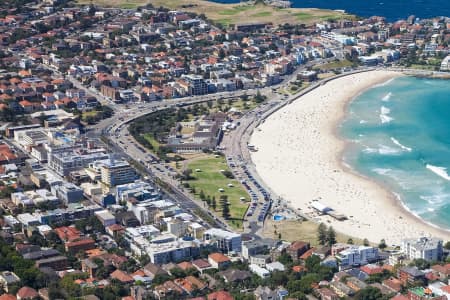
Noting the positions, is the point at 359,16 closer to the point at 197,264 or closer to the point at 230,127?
the point at 230,127

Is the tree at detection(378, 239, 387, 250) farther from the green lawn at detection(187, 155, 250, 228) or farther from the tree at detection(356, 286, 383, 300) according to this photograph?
the green lawn at detection(187, 155, 250, 228)

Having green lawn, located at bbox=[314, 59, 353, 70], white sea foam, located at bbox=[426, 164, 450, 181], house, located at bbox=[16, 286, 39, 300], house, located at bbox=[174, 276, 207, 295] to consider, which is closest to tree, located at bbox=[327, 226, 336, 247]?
house, located at bbox=[174, 276, 207, 295]

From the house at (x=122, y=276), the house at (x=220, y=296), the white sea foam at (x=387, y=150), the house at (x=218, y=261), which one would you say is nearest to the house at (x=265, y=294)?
the house at (x=220, y=296)

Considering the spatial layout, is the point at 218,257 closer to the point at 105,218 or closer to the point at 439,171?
the point at 105,218

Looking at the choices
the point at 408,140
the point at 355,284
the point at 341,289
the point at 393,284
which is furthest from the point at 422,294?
the point at 408,140

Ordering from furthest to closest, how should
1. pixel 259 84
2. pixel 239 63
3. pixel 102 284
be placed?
pixel 239 63 → pixel 259 84 → pixel 102 284

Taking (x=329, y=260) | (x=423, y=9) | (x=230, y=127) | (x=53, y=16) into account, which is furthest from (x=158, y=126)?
(x=423, y=9)
